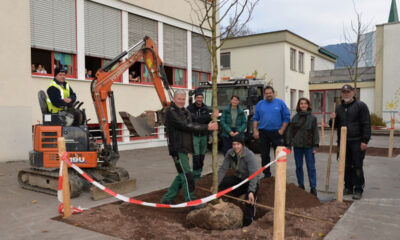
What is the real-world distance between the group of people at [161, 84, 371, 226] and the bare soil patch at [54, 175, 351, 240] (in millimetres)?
384

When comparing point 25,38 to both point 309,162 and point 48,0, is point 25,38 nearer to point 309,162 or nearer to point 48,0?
point 48,0

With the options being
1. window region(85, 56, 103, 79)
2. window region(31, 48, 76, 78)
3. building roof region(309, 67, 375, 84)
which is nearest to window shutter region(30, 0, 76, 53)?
window region(31, 48, 76, 78)

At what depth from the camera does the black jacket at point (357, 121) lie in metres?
6.05

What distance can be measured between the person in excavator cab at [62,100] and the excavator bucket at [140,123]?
35.8 inches

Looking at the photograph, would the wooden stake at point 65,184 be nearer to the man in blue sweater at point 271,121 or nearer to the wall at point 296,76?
the man in blue sweater at point 271,121

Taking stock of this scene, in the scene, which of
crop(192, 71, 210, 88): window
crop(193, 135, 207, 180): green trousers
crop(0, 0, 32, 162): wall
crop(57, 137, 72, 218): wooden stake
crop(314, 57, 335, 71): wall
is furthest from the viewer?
crop(314, 57, 335, 71): wall

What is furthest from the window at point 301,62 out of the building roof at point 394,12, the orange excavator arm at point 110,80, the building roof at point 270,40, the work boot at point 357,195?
the work boot at point 357,195

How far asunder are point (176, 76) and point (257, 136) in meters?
10.2

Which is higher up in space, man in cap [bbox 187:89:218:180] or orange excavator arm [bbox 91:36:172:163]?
orange excavator arm [bbox 91:36:172:163]

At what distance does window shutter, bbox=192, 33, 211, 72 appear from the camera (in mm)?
18156

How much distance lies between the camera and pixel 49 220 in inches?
196

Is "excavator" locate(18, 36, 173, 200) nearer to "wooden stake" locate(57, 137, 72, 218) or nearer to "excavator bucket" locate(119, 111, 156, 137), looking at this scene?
"excavator bucket" locate(119, 111, 156, 137)

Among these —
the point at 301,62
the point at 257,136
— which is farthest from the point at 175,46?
the point at 301,62

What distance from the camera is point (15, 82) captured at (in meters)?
10.4
